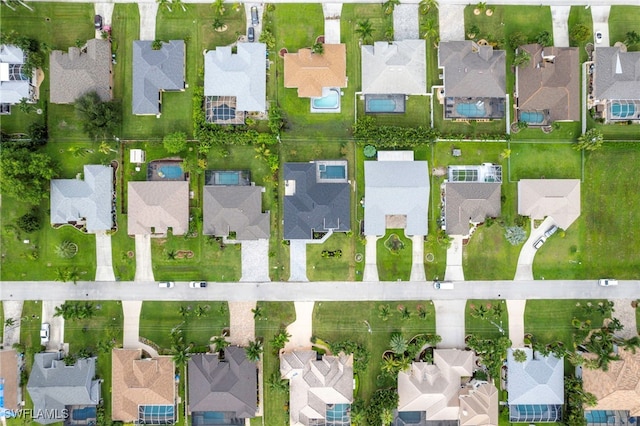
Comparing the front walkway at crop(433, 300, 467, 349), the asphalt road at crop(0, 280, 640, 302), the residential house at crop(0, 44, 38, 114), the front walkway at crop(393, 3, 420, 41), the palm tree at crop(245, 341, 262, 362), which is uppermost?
the front walkway at crop(393, 3, 420, 41)

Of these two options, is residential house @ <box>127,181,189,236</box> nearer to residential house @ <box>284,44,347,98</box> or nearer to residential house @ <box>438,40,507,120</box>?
residential house @ <box>284,44,347,98</box>

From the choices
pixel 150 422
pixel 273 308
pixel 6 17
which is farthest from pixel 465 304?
pixel 6 17

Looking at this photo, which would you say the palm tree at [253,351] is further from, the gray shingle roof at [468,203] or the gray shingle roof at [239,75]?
the gray shingle roof at [239,75]

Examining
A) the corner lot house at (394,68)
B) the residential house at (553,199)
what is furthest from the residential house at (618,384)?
the corner lot house at (394,68)

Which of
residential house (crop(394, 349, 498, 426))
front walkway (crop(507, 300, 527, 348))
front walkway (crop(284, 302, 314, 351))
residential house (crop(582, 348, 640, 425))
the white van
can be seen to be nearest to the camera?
residential house (crop(582, 348, 640, 425))

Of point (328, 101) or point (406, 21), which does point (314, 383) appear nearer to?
point (328, 101)

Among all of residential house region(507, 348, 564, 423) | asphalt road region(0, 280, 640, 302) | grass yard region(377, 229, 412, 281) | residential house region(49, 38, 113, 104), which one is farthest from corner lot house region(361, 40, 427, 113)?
residential house region(507, 348, 564, 423)

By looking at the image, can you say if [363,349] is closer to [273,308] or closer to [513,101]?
[273,308]
